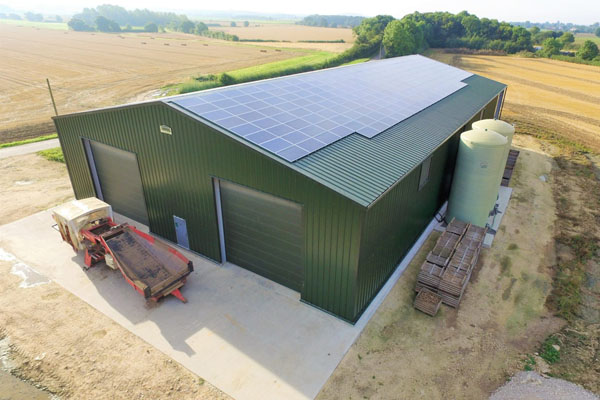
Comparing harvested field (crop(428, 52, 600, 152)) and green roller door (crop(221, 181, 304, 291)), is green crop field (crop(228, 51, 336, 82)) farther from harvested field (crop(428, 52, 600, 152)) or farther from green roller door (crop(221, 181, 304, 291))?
green roller door (crop(221, 181, 304, 291))

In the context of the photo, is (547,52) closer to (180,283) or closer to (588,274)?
(588,274)

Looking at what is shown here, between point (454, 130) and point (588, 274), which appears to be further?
point (454, 130)

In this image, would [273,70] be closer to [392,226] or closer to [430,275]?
[392,226]

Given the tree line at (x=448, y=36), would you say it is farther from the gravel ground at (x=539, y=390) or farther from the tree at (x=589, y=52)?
the gravel ground at (x=539, y=390)

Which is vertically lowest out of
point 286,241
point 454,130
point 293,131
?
point 286,241

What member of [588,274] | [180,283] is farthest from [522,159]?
[180,283]

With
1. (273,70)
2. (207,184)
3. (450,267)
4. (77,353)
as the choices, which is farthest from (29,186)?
(273,70)

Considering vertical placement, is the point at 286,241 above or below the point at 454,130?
below

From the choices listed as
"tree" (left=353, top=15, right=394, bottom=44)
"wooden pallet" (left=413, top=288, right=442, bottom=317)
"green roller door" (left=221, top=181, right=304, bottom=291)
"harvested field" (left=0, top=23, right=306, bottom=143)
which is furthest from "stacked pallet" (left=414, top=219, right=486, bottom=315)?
"tree" (left=353, top=15, right=394, bottom=44)
